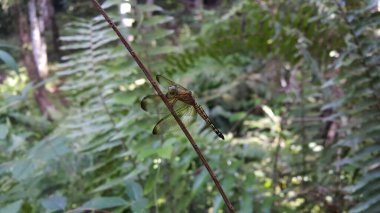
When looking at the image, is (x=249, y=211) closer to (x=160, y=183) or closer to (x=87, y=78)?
(x=160, y=183)

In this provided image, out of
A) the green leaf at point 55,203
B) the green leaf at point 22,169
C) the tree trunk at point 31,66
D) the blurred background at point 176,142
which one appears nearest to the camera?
the green leaf at point 55,203

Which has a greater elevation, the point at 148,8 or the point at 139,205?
the point at 148,8

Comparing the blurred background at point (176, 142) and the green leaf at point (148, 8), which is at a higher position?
the green leaf at point (148, 8)

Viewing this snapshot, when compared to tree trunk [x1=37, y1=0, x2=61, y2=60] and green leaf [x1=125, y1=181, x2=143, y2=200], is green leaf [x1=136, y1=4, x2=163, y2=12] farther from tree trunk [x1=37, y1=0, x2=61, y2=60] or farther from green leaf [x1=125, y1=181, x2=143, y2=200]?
tree trunk [x1=37, y1=0, x2=61, y2=60]

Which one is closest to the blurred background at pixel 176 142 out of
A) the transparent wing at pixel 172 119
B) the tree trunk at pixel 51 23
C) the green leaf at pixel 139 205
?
the green leaf at pixel 139 205

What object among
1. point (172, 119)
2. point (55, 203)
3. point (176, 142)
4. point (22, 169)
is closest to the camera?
point (172, 119)

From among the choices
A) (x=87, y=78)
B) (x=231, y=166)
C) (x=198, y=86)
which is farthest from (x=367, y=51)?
(x=198, y=86)

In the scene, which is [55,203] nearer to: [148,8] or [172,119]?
[172,119]

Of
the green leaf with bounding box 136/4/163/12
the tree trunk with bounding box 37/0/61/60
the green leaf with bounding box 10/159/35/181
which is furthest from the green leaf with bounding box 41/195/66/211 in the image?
the tree trunk with bounding box 37/0/61/60

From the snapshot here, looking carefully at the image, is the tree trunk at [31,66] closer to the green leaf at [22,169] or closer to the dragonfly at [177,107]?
the green leaf at [22,169]

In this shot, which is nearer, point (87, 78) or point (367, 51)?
point (367, 51)

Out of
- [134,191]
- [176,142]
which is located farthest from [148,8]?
[134,191]
